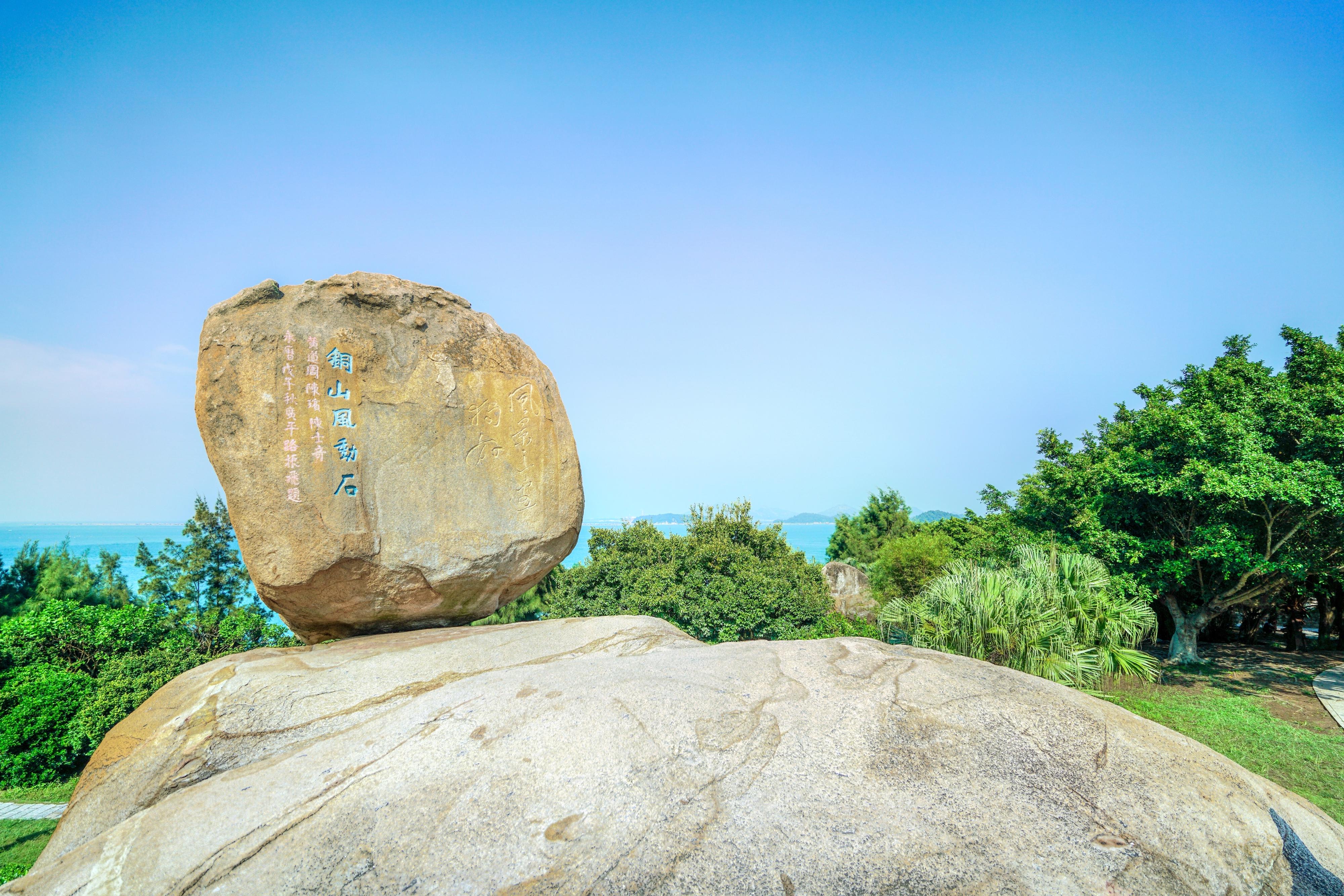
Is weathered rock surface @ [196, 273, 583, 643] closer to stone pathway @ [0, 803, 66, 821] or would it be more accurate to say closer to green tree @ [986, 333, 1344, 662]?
stone pathway @ [0, 803, 66, 821]

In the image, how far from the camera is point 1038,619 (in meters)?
10.1

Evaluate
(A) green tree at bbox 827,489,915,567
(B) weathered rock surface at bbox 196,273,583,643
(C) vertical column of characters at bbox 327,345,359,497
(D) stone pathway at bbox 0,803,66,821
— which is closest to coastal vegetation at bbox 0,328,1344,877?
(D) stone pathway at bbox 0,803,66,821

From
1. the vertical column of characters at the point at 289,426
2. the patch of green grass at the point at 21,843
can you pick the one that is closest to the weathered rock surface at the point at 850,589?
the vertical column of characters at the point at 289,426

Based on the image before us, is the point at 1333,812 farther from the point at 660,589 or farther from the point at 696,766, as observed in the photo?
the point at 660,589

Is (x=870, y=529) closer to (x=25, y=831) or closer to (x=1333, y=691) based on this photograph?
(x=1333, y=691)

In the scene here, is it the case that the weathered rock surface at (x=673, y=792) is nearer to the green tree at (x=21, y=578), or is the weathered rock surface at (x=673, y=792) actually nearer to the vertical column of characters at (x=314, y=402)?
the vertical column of characters at (x=314, y=402)

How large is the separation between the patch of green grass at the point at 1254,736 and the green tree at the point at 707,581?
194 inches

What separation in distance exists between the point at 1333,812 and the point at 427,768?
383 inches

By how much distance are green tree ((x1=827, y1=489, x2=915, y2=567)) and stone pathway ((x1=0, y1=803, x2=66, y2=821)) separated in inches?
972

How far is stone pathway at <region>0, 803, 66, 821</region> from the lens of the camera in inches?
340

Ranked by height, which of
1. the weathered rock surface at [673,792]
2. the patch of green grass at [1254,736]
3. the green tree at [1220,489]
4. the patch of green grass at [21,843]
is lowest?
the patch of green grass at [21,843]

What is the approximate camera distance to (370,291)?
265 inches

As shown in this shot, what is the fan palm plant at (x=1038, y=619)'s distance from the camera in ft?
33.0

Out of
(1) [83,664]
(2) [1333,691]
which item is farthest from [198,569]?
(2) [1333,691]
